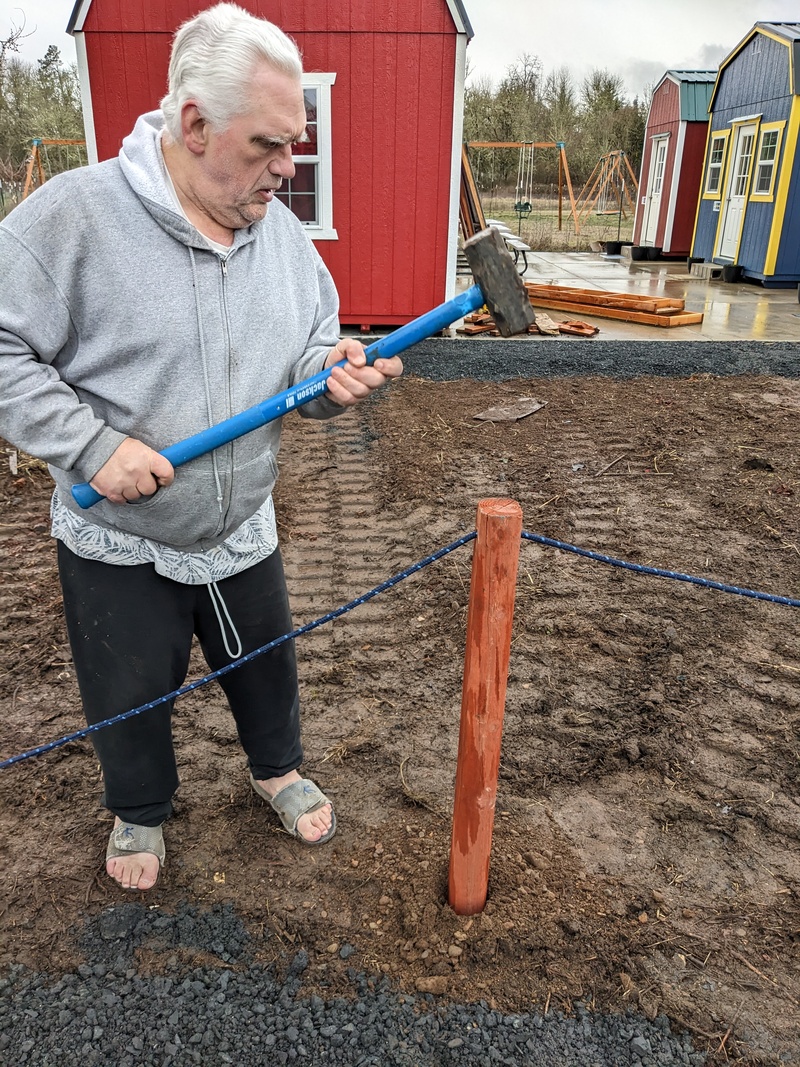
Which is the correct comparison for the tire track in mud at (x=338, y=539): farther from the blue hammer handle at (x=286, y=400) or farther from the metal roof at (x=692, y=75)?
the metal roof at (x=692, y=75)

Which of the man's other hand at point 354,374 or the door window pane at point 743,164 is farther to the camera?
the door window pane at point 743,164

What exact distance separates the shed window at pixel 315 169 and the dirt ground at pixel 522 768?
14.7ft

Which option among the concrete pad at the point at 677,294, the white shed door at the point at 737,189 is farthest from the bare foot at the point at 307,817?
the white shed door at the point at 737,189

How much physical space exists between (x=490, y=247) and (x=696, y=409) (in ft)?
17.8

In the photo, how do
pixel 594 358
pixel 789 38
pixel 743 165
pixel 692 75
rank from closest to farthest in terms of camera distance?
pixel 594 358
pixel 789 38
pixel 743 165
pixel 692 75

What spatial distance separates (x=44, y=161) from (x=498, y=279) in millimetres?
21903

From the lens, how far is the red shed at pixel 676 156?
55.4ft

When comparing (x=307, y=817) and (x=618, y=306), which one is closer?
(x=307, y=817)

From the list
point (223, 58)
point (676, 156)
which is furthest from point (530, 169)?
point (223, 58)

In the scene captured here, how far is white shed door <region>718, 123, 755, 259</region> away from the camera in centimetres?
1414

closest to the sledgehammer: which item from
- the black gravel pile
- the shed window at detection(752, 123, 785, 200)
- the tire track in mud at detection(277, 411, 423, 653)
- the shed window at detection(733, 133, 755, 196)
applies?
the tire track in mud at detection(277, 411, 423, 653)

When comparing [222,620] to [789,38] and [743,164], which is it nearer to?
[789,38]

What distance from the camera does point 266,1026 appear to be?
1946mm

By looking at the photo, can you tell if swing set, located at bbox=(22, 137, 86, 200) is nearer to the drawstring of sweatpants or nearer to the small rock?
the drawstring of sweatpants
